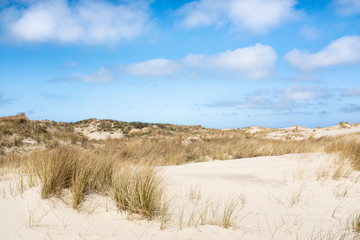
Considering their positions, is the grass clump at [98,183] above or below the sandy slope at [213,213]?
above

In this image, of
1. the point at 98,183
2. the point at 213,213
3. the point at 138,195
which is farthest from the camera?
the point at 98,183

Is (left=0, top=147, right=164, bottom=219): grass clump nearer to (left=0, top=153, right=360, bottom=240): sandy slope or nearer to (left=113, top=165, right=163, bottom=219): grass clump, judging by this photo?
(left=113, top=165, right=163, bottom=219): grass clump

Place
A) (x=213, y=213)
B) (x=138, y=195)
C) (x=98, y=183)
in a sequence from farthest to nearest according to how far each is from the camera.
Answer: (x=98, y=183), (x=138, y=195), (x=213, y=213)

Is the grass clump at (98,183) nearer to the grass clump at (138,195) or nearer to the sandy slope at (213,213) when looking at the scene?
the grass clump at (138,195)

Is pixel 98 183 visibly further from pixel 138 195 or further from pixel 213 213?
pixel 213 213

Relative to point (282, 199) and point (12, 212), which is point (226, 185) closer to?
point (282, 199)

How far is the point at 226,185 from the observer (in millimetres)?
4602

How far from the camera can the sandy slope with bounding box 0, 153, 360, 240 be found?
2562mm

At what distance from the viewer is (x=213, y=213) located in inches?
116

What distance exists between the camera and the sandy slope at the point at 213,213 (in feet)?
8.41

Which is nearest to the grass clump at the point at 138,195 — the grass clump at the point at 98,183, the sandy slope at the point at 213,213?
the grass clump at the point at 98,183

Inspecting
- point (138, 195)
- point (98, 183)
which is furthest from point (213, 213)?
point (98, 183)

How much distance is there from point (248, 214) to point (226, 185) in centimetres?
128

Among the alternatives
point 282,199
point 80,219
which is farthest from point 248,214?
point 80,219
